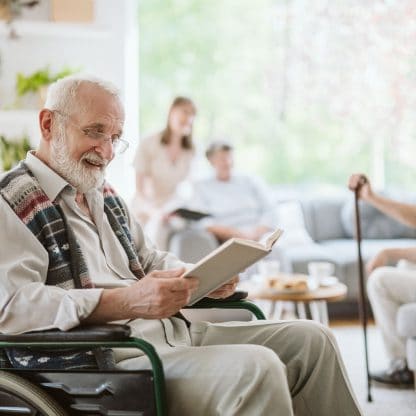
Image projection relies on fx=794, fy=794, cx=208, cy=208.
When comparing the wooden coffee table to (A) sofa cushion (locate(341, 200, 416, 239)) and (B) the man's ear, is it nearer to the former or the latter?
(A) sofa cushion (locate(341, 200, 416, 239))

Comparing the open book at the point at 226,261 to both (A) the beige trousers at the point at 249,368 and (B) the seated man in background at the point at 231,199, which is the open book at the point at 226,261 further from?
(B) the seated man in background at the point at 231,199

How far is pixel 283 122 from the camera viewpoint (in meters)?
7.20

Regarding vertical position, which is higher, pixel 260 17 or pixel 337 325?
pixel 260 17

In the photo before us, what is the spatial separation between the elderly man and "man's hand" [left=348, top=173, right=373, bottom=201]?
1.29 meters

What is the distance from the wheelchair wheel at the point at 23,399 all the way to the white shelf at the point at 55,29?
3.11 m

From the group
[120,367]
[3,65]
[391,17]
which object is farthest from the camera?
[391,17]

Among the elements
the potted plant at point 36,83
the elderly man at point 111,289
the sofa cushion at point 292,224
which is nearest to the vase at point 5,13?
the potted plant at point 36,83

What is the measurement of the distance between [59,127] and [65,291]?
1.53 feet

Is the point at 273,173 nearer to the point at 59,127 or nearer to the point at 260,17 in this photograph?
the point at 260,17

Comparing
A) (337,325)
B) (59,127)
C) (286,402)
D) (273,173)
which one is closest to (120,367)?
(286,402)

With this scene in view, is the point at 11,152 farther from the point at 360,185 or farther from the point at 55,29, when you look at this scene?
the point at 360,185

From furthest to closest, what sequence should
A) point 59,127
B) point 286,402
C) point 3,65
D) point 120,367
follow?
point 3,65, point 59,127, point 120,367, point 286,402

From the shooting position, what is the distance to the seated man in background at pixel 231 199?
508 centimetres

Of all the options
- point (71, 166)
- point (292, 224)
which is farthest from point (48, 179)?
point (292, 224)
